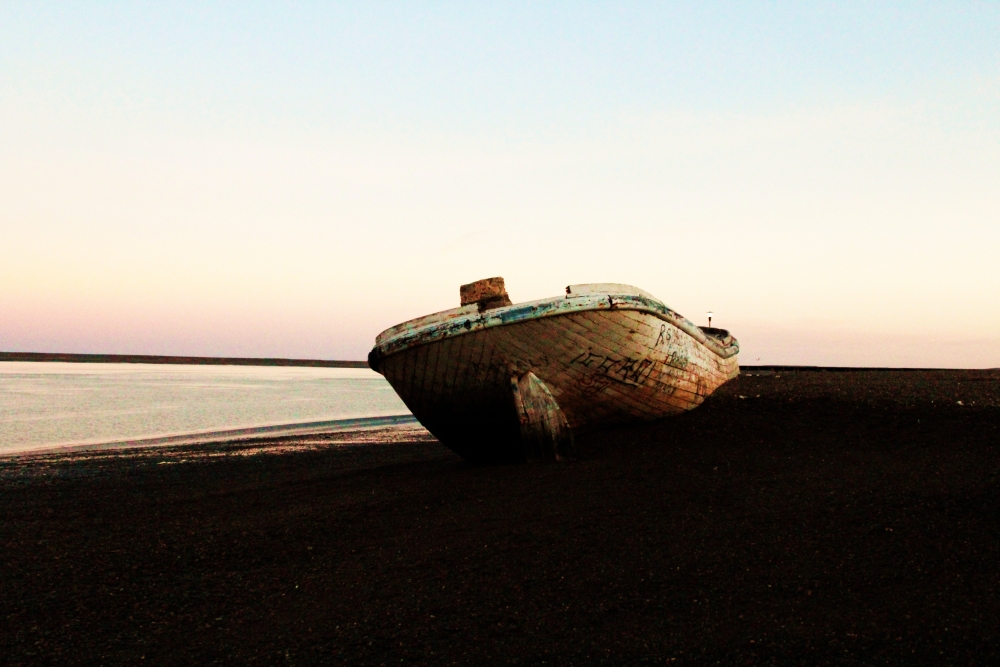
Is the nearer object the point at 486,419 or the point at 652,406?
the point at 486,419

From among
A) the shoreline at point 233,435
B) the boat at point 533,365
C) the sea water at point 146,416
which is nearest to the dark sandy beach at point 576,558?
the boat at point 533,365

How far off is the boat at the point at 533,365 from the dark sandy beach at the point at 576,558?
0.37 m


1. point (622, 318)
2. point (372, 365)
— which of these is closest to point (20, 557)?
point (372, 365)

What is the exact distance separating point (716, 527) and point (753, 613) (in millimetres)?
1013

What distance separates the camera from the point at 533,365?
18.6 ft

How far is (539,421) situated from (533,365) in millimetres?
436

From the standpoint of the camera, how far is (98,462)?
8.66 m

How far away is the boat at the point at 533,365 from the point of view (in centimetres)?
550

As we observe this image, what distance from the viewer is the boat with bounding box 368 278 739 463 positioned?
550cm

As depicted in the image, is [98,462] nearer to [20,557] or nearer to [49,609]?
[20,557]

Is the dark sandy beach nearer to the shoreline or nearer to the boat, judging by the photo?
the boat

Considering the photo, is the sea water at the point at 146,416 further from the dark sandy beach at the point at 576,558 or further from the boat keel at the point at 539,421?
the boat keel at the point at 539,421

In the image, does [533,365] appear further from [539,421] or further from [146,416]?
[146,416]

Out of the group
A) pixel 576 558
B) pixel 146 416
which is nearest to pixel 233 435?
pixel 146 416
